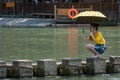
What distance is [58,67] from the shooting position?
13.1 meters

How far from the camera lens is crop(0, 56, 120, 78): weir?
41.3 ft

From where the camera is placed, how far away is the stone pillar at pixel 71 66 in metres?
13.0

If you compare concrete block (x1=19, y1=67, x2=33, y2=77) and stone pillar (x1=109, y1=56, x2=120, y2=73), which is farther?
stone pillar (x1=109, y1=56, x2=120, y2=73)

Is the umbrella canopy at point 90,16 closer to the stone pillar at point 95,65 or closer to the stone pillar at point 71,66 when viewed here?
the stone pillar at point 95,65

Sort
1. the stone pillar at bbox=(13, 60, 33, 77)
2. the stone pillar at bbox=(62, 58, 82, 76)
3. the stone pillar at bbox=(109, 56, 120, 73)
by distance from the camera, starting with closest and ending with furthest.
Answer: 1. the stone pillar at bbox=(13, 60, 33, 77)
2. the stone pillar at bbox=(62, 58, 82, 76)
3. the stone pillar at bbox=(109, 56, 120, 73)

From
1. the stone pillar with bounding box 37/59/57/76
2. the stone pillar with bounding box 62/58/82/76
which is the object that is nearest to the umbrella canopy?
the stone pillar with bounding box 62/58/82/76

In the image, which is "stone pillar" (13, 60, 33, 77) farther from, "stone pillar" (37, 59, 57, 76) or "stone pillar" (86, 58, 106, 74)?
"stone pillar" (86, 58, 106, 74)

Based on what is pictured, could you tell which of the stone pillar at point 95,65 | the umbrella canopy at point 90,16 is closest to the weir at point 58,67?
the stone pillar at point 95,65

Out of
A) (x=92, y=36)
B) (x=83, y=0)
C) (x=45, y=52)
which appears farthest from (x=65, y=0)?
(x=92, y=36)

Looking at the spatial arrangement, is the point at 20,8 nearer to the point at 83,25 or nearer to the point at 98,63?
the point at 83,25

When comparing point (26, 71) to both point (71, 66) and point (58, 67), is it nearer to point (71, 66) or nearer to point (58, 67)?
point (58, 67)

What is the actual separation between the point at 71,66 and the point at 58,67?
0.36 metres

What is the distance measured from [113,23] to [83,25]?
5.10 metres

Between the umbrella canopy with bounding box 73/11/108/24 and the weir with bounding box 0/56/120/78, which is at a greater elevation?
the umbrella canopy with bounding box 73/11/108/24
